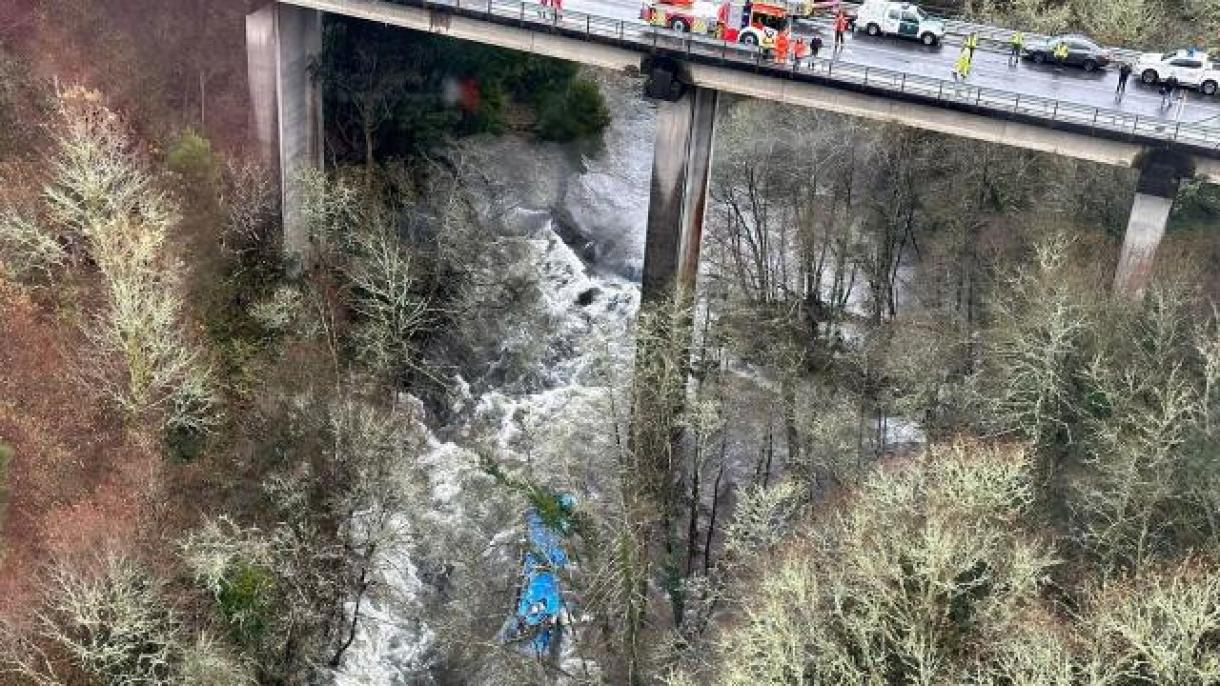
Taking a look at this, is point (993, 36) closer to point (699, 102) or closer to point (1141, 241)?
point (1141, 241)

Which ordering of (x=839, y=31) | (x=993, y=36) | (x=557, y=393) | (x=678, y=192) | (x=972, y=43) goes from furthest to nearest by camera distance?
(x=557, y=393) < (x=993, y=36) < (x=678, y=192) < (x=839, y=31) < (x=972, y=43)

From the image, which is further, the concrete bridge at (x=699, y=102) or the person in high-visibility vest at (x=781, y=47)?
the person in high-visibility vest at (x=781, y=47)

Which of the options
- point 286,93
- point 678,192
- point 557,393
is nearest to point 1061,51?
point 678,192

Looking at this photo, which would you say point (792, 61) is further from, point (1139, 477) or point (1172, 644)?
point (1172, 644)

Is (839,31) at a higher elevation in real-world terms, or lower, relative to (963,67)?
higher

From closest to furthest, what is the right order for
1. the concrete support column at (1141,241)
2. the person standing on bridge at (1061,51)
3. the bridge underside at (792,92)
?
the concrete support column at (1141,241) < the bridge underside at (792,92) < the person standing on bridge at (1061,51)

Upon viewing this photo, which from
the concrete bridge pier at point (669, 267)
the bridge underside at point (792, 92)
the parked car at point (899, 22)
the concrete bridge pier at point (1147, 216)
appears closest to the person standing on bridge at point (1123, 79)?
the bridge underside at point (792, 92)

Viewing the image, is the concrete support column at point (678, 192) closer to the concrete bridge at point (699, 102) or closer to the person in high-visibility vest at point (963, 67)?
the concrete bridge at point (699, 102)
